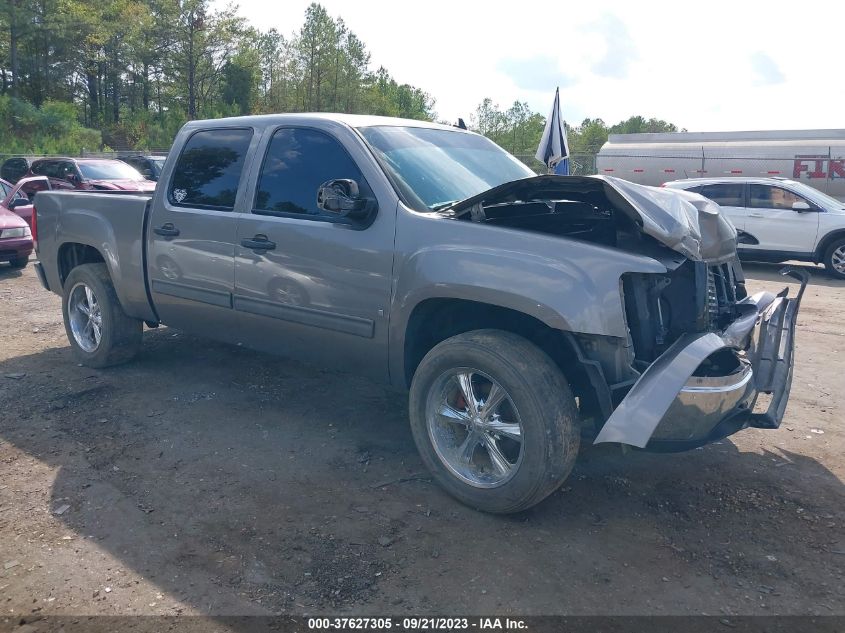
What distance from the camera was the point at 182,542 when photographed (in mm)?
3447

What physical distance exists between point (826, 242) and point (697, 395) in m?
10.4

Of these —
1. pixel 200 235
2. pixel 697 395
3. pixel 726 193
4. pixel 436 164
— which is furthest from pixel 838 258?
pixel 200 235

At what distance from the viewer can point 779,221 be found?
40.6ft

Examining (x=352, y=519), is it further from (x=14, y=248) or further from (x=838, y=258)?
(x=838, y=258)

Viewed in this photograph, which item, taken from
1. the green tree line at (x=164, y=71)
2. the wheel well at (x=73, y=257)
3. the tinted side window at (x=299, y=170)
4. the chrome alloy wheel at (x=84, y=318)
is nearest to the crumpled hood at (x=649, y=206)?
the tinted side window at (x=299, y=170)

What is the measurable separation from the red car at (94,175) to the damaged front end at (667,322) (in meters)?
13.3

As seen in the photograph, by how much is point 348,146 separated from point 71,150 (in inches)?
1439

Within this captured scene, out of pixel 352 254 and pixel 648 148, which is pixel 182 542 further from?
pixel 648 148

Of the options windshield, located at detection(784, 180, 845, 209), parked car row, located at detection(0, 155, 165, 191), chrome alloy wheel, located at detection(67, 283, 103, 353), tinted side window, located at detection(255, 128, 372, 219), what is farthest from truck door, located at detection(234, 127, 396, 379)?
parked car row, located at detection(0, 155, 165, 191)

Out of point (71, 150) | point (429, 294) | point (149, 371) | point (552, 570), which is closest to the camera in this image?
point (552, 570)

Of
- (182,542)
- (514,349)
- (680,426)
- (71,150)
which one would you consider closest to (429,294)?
(514,349)

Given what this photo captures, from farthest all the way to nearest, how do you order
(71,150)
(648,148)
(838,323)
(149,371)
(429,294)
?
(71,150) → (648,148) → (838,323) → (149,371) → (429,294)

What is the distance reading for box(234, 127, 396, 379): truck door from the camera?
4.07 metres

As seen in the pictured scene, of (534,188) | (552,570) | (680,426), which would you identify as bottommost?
(552,570)
